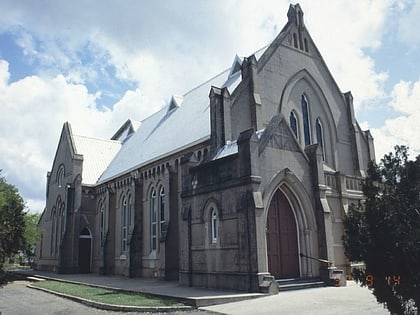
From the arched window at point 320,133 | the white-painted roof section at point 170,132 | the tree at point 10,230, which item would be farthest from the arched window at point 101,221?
the tree at point 10,230

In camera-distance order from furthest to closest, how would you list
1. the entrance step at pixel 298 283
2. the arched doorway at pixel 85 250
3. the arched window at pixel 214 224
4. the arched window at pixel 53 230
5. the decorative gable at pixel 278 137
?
the arched window at pixel 53 230, the arched doorway at pixel 85 250, the arched window at pixel 214 224, the decorative gable at pixel 278 137, the entrance step at pixel 298 283

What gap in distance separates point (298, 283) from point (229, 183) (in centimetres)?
550

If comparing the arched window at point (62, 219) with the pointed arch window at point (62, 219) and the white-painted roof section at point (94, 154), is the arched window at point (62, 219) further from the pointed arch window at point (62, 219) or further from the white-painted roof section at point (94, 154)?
the white-painted roof section at point (94, 154)

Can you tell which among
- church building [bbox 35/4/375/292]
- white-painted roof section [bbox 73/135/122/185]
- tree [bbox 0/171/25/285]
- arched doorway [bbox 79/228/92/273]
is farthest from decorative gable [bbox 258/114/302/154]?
arched doorway [bbox 79/228/92/273]

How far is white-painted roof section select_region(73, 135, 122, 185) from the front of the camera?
38853 mm

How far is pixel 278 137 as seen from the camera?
19375 millimetres

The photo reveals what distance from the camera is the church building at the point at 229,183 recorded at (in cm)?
1822

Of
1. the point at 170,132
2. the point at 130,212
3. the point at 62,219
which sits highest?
the point at 170,132

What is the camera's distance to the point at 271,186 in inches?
730

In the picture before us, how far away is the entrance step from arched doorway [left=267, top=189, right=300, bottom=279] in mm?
764

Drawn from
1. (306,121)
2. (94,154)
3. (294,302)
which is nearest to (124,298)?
(294,302)

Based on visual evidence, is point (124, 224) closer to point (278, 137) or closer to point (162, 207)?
point (162, 207)

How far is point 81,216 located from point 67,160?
6359mm

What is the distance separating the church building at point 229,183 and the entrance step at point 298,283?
551 millimetres
